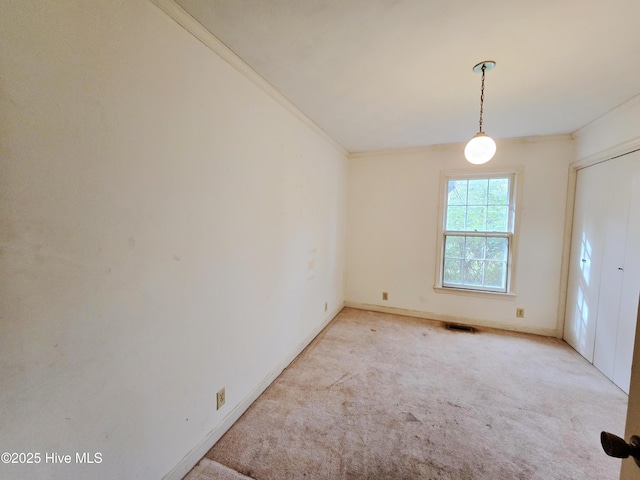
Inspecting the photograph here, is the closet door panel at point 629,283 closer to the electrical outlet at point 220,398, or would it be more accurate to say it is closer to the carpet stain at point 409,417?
the carpet stain at point 409,417

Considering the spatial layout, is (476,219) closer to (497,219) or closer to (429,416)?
(497,219)

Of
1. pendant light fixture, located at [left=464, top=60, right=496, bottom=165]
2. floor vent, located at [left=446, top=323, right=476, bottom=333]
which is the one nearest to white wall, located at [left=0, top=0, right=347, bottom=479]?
pendant light fixture, located at [left=464, top=60, right=496, bottom=165]

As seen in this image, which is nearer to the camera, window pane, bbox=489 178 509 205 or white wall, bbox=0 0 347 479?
white wall, bbox=0 0 347 479

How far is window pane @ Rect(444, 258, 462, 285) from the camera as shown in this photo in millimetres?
3719

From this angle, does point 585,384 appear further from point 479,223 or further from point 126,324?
point 126,324

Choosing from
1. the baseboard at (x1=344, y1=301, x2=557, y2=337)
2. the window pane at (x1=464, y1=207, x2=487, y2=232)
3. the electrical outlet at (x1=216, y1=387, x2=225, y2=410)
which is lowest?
the baseboard at (x1=344, y1=301, x2=557, y2=337)

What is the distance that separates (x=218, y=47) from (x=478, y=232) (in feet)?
11.6

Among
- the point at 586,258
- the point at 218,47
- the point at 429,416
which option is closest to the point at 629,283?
the point at 586,258

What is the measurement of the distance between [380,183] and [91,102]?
3483 mm

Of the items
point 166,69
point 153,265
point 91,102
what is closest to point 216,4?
point 166,69

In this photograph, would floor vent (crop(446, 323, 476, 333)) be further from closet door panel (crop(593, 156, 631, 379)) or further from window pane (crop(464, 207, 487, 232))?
window pane (crop(464, 207, 487, 232))

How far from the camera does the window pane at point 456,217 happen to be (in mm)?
3652

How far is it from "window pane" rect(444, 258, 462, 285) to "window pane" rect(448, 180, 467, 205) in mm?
813

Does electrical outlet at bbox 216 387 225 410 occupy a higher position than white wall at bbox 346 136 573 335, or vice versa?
white wall at bbox 346 136 573 335
